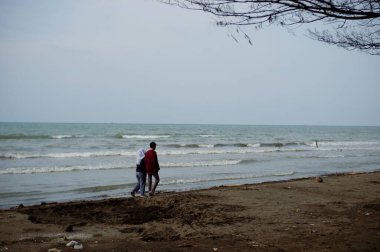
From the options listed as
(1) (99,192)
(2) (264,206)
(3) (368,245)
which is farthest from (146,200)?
(3) (368,245)

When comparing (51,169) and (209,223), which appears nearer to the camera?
(209,223)

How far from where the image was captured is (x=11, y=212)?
8750mm

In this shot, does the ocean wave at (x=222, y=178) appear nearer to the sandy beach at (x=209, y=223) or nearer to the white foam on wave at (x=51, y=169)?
the sandy beach at (x=209, y=223)

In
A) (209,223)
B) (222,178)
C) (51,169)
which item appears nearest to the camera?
(209,223)

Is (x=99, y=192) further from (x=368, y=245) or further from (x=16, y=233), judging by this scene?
(x=368, y=245)

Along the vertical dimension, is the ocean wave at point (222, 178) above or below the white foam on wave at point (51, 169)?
below

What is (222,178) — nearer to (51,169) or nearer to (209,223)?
(51,169)

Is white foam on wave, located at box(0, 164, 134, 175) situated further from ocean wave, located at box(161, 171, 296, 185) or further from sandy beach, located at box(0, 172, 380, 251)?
sandy beach, located at box(0, 172, 380, 251)

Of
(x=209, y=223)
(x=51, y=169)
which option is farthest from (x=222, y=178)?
(x=209, y=223)

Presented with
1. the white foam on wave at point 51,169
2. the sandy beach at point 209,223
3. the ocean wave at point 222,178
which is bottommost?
the ocean wave at point 222,178

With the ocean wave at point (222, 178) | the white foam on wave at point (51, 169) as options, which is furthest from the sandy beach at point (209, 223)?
the white foam on wave at point (51, 169)

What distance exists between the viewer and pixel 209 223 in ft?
23.5

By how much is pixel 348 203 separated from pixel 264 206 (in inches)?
80.7

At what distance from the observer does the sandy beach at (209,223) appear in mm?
5762
